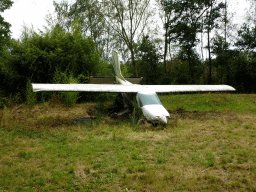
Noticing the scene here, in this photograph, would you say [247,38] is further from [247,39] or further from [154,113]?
[154,113]

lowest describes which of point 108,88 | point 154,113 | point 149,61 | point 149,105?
point 154,113

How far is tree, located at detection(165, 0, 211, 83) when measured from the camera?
62.2 ft

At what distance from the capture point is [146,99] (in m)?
7.73

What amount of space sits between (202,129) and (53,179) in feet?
17.5

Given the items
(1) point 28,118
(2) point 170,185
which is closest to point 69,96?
(1) point 28,118

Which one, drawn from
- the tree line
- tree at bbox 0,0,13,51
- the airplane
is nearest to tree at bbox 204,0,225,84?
the tree line

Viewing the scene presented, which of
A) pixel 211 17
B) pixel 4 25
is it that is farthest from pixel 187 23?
pixel 4 25

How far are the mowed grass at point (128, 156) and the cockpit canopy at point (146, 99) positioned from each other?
0.93 meters

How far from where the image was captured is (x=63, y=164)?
13.7 ft

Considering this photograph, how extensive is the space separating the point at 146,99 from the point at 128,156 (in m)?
3.53

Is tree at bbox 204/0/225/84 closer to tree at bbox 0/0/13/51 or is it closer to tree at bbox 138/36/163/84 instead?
tree at bbox 138/36/163/84

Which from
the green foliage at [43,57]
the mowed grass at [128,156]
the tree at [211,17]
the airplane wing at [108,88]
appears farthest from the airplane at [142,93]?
the tree at [211,17]

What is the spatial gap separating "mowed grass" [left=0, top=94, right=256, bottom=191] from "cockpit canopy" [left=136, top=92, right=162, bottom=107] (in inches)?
36.6

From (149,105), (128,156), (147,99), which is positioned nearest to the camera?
(128,156)
